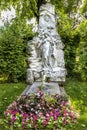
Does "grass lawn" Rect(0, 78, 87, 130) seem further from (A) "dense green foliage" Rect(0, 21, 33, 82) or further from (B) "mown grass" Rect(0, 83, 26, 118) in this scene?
(A) "dense green foliage" Rect(0, 21, 33, 82)

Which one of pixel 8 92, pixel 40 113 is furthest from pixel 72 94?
pixel 40 113

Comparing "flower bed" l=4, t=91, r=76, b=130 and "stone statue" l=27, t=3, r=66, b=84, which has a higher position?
"stone statue" l=27, t=3, r=66, b=84

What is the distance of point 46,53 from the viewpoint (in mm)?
11945

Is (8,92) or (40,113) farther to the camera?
(8,92)

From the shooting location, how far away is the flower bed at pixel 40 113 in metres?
7.22

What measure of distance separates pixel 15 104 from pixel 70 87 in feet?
12.8

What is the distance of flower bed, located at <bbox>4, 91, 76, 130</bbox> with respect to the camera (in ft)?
23.7

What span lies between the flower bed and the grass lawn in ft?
1.21

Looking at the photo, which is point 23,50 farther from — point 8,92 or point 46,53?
point 8,92

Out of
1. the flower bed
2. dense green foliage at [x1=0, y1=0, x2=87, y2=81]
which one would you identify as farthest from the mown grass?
the flower bed

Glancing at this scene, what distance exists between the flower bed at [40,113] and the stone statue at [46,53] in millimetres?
3703

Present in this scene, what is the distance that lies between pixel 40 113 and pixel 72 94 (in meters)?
3.27

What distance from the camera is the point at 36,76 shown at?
11789 mm

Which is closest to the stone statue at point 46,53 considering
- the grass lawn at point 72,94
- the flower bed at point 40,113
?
the grass lawn at point 72,94
